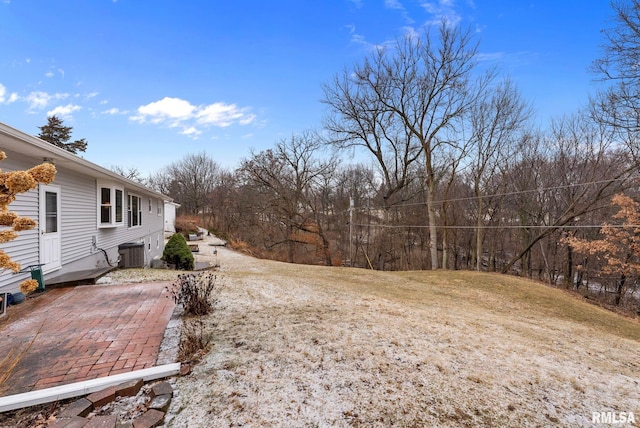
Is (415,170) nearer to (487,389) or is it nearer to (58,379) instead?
(487,389)

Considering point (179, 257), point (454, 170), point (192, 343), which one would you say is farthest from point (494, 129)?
point (192, 343)

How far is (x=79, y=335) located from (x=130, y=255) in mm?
5897

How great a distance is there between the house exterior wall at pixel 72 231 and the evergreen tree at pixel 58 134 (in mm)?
22134

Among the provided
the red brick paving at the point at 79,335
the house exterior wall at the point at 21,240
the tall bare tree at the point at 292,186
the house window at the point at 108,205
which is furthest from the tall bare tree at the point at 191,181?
the red brick paving at the point at 79,335

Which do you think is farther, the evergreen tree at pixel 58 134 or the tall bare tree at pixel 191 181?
the tall bare tree at pixel 191 181

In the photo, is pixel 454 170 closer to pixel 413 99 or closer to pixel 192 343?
pixel 413 99

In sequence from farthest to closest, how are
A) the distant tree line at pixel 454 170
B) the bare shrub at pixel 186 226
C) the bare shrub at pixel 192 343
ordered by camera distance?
1. the bare shrub at pixel 186 226
2. the distant tree line at pixel 454 170
3. the bare shrub at pixel 192 343

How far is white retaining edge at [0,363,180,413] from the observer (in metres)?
2.12

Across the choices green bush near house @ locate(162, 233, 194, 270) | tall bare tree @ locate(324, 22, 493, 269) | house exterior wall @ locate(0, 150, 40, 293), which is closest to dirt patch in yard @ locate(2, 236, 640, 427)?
house exterior wall @ locate(0, 150, 40, 293)

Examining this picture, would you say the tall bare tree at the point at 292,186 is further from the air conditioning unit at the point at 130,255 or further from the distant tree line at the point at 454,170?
the air conditioning unit at the point at 130,255

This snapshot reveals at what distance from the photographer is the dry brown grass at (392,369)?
87.9 inches

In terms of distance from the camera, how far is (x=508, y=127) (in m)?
13.4

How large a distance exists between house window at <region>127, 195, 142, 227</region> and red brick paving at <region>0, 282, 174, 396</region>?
5381mm

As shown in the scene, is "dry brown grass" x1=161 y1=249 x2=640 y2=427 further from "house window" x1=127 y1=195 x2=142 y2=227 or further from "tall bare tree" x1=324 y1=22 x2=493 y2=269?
"tall bare tree" x1=324 y1=22 x2=493 y2=269
